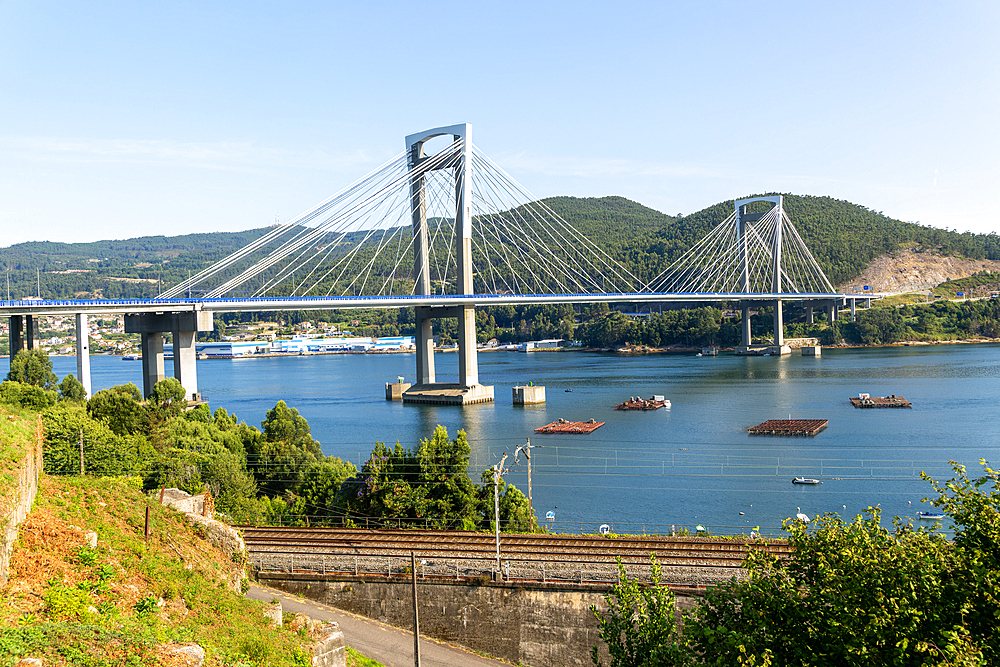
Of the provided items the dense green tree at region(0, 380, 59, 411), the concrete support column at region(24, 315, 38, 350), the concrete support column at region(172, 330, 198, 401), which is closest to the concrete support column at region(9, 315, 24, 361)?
the concrete support column at region(24, 315, 38, 350)

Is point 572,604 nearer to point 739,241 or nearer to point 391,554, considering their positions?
point 391,554

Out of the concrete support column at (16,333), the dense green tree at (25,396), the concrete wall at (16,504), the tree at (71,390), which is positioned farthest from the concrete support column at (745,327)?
the concrete wall at (16,504)

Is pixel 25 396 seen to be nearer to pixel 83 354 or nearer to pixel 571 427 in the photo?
pixel 83 354

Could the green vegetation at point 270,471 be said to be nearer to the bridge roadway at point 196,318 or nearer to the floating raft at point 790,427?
the bridge roadway at point 196,318

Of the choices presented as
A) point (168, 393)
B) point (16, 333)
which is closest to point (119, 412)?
point (168, 393)

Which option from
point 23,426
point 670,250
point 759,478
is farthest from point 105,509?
point 670,250

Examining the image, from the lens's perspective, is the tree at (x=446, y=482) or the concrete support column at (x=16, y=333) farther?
the concrete support column at (x=16, y=333)
